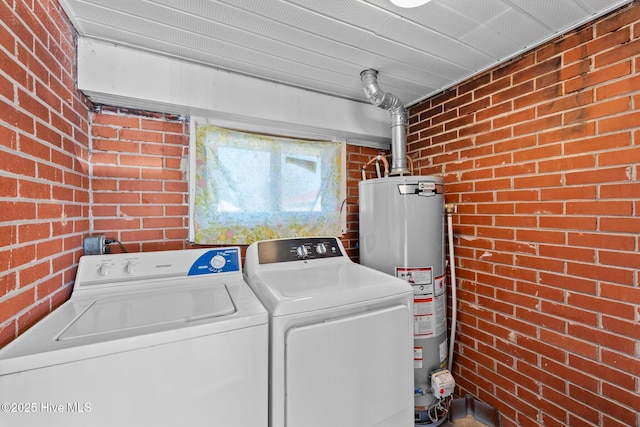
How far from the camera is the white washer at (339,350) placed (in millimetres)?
1037

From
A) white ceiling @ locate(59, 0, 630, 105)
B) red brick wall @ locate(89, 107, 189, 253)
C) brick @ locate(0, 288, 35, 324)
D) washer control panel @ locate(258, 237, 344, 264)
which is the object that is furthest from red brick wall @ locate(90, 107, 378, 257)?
brick @ locate(0, 288, 35, 324)

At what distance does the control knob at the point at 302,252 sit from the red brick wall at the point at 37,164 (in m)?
1.14

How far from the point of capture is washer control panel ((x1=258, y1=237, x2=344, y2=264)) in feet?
5.40

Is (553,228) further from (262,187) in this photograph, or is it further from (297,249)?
(262,187)

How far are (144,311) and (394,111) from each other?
1.95 meters

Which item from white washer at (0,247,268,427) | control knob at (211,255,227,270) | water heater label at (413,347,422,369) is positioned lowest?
water heater label at (413,347,422,369)

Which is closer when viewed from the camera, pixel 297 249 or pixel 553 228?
pixel 553 228

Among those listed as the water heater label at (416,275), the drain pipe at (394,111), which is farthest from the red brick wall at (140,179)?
the water heater label at (416,275)

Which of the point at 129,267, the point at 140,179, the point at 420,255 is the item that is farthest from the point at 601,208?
the point at 140,179

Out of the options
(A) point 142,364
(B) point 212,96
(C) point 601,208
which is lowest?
(A) point 142,364

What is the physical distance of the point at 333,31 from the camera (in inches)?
53.0

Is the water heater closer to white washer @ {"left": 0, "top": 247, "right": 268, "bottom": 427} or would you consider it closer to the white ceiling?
the white ceiling

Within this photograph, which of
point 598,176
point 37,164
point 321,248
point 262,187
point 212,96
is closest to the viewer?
point 37,164

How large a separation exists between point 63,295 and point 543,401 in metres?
2.46
